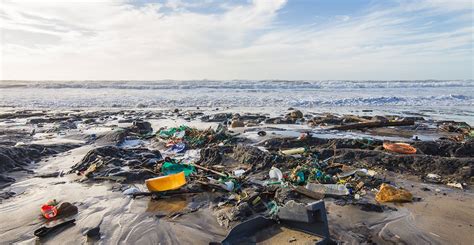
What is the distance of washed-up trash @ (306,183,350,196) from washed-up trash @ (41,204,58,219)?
3.61 m

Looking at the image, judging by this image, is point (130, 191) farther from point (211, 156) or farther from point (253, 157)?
point (253, 157)

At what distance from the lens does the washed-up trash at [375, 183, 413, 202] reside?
16.2 feet

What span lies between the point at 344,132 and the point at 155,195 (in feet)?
24.3

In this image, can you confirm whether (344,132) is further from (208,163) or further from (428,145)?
(208,163)

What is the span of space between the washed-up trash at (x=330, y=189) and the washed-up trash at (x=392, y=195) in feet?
1.51

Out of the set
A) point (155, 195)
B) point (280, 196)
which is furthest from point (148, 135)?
point (280, 196)

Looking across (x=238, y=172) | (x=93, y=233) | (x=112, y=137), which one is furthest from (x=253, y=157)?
(x=112, y=137)

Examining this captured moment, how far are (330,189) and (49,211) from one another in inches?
156

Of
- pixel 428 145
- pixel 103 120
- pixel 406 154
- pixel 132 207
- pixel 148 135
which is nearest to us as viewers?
pixel 132 207

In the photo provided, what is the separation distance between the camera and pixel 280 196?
4.87 metres

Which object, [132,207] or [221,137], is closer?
[132,207]

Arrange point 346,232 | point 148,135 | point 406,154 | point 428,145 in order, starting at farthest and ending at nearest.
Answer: point 148,135
point 428,145
point 406,154
point 346,232

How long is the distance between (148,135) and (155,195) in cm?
591

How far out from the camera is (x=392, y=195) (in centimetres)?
498
